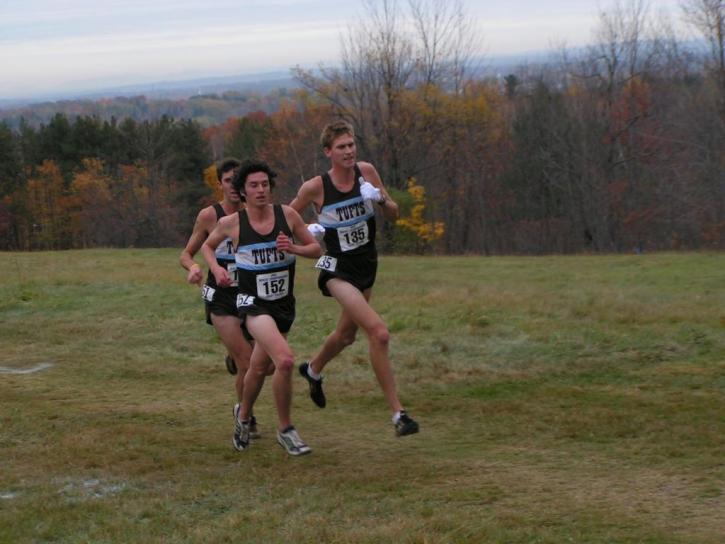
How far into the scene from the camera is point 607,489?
237 inches

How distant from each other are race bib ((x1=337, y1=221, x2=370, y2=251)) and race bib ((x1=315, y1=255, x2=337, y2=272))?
126 millimetres

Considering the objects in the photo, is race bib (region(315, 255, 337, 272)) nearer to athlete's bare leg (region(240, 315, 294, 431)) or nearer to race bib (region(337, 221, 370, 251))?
race bib (region(337, 221, 370, 251))

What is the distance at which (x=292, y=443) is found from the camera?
7.34 metres

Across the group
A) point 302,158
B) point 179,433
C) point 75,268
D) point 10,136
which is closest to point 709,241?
point 302,158

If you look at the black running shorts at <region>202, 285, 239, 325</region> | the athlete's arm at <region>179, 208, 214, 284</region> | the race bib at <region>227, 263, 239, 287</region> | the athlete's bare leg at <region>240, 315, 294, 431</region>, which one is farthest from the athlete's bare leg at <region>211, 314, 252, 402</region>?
the athlete's arm at <region>179, 208, 214, 284</region>

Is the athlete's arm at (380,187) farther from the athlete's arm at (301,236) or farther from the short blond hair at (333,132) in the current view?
the athlete's arm at (301,236)

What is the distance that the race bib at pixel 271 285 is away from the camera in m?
7.24

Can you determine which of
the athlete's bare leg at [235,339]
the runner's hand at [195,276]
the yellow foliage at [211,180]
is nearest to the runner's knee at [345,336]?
the athlete's bare leg at [235,339]

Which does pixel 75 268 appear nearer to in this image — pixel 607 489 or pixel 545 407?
pixel 545 407

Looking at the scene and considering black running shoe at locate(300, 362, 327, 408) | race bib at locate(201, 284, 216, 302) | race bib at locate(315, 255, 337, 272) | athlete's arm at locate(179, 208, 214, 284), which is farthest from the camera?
black running shoe at locate(300, 362, 327, 408)

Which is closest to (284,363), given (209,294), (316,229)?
(316,229)

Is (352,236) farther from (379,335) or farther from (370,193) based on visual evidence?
(379,335)

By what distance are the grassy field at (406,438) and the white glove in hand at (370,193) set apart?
1.97 m

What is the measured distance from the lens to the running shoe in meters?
7.32
